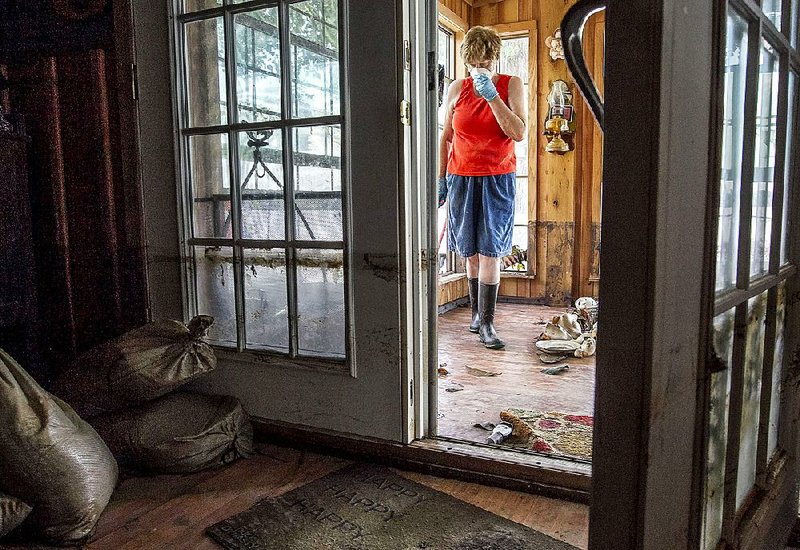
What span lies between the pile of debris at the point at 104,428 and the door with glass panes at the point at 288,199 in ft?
0.61

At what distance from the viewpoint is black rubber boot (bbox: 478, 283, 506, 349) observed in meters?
3.33

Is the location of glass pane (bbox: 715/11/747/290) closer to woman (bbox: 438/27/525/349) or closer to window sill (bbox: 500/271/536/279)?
woman (bbox: 438/27/525/349)

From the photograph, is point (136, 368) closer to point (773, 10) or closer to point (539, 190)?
point (773, 10)

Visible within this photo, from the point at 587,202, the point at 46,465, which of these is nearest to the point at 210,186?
the point at 46,465

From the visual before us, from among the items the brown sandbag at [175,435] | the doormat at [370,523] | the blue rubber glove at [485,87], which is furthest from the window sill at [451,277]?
the doormat at [370,523]

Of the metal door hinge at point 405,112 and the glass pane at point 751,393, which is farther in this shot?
the metal door hinge at point 405,112

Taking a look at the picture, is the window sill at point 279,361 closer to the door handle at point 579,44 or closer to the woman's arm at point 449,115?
Result: the door handle at point 579,44

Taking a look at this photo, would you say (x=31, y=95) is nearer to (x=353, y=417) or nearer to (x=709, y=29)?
(x=353, y=417)

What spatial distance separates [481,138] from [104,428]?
2.27 m

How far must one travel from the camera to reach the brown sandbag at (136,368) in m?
1.74

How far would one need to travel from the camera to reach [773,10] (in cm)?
86

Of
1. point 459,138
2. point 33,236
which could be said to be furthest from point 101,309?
point 459,138

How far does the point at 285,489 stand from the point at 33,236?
1.38 m

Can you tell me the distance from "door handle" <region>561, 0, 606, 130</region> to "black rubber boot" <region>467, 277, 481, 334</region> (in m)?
2.66
